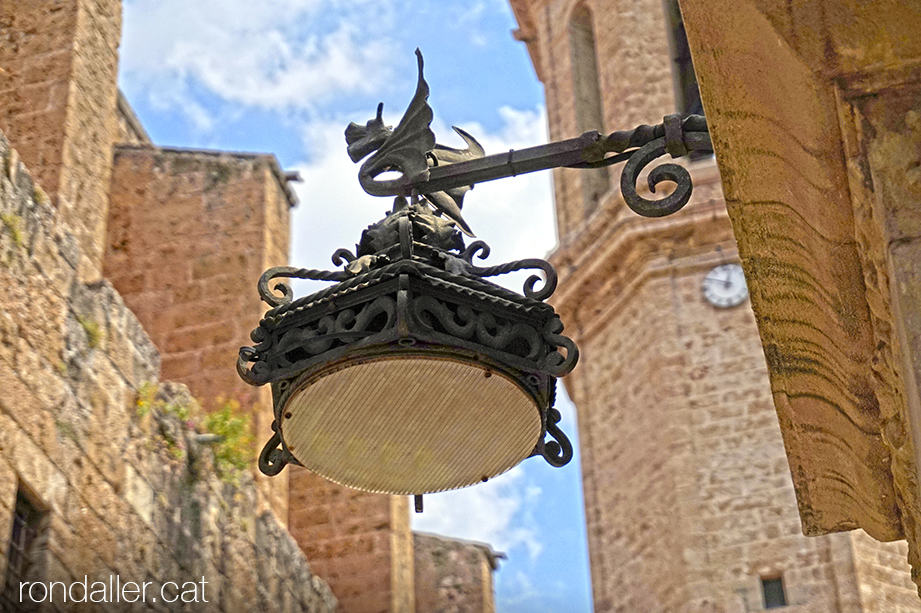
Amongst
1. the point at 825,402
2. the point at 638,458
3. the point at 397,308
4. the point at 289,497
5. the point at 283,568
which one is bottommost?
the point at 825,402

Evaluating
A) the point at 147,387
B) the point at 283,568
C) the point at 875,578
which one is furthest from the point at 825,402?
the point at 875,578

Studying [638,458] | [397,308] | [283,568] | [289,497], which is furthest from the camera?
[638,458]

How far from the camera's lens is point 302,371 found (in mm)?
3871

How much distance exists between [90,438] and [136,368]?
2.89 ft

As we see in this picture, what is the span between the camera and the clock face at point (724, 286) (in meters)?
17.0

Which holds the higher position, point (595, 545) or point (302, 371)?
point (595, 545)

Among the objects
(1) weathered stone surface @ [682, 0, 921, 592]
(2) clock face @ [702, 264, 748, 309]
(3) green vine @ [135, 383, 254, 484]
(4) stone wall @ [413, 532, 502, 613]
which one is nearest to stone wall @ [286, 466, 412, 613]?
(4) stone wall @ [413, 532, 502, 613]

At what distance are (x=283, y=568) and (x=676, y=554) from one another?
5.14 m

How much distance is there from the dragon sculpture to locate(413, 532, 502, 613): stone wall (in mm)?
11469

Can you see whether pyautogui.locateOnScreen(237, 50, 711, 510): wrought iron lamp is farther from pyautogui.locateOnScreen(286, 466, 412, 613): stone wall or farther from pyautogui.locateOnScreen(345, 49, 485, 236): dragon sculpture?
pyautogui.locateOnScreen(286, 466, 412, 613): stone wall

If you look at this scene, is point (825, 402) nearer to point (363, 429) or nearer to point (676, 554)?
point (363, 429)

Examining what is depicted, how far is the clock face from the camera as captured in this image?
1700cm

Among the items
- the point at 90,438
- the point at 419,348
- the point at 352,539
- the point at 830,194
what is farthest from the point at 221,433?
the point at 830,194

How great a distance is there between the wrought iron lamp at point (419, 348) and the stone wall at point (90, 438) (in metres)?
4.02
